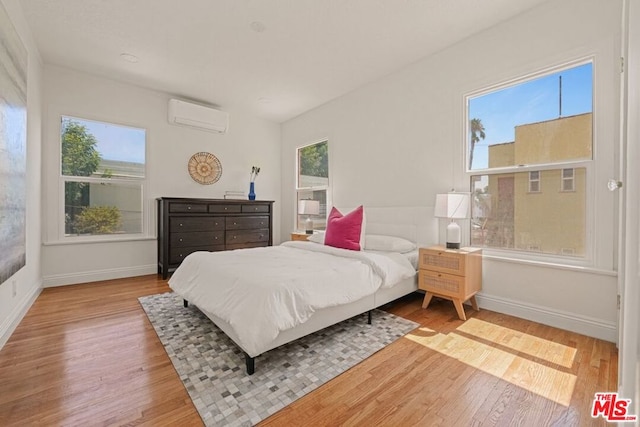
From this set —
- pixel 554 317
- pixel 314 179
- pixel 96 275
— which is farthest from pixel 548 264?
pixel 96 275

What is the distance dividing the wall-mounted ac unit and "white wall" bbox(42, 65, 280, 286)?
0.16m

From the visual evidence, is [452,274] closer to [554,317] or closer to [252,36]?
[554,317]

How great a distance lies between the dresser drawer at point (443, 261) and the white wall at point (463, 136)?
1.51 ft

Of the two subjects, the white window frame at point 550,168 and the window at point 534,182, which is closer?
the white window frame at point 550,168

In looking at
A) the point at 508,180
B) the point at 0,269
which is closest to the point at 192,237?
the point at 0,269

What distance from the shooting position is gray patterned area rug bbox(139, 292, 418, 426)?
1421 millimetres

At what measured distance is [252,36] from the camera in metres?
2.85

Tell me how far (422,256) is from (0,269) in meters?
3.25

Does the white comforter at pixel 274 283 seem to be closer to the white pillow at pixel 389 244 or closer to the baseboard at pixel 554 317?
the white pillow at pixel 389 244

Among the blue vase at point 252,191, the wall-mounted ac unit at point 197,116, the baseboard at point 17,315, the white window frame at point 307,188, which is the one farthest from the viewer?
the blue vase at point 252,191

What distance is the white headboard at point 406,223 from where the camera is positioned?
3.14 m

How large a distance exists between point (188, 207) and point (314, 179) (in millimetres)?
2096

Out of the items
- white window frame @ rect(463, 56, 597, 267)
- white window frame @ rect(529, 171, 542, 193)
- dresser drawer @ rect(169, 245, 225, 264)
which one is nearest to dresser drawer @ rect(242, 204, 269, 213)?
dresser drawer @ rect(169, 245, 225, 264)

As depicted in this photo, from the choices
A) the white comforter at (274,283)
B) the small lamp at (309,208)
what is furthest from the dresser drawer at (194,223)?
the white comforter at (274,283)
